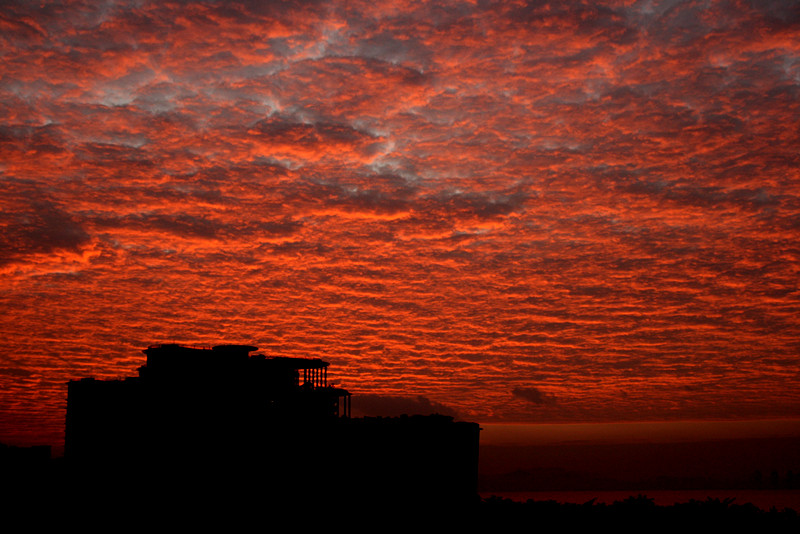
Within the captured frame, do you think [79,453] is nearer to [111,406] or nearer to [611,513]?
[111,406]

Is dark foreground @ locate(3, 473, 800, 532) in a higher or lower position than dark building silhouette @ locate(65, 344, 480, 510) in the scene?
lower

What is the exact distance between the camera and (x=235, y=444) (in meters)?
46.4

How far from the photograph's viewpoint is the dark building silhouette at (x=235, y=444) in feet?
149

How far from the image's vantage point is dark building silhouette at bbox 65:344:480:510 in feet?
149

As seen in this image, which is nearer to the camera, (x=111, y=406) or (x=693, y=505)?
(x=693, y=505)

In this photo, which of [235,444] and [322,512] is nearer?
[322,512]

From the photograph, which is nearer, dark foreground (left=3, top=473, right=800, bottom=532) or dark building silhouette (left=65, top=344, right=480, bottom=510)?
dark foreground (left=3, top=473, right=800, bottom=532)

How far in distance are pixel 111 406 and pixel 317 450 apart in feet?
45.7

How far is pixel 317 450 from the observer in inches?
1825

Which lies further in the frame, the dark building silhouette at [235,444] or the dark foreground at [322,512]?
the dark building silhouette at [235,444]

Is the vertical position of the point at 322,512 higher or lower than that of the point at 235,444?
lower

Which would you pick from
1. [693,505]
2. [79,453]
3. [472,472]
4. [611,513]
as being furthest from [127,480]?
[693,505]

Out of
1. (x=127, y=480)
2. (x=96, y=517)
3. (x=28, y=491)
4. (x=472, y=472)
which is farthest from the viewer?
(x=472, y=472)

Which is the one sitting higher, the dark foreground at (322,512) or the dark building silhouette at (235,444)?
the dark building silhouette at (235,444)
